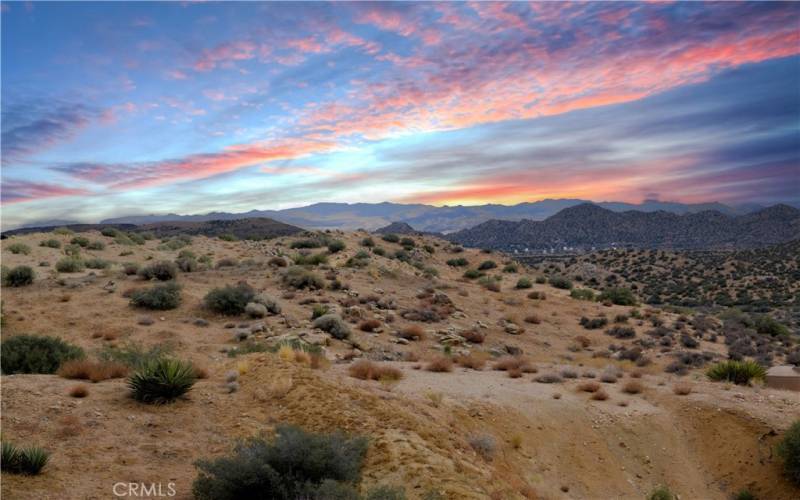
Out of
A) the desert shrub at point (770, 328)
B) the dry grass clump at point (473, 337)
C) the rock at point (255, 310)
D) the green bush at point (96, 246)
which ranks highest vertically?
the green bush at point (96, 246)

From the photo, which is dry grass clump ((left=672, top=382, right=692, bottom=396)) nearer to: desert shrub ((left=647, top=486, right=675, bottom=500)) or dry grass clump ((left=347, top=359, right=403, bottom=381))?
desert shrub ((left=647, top=486, right=675, bottom=500))

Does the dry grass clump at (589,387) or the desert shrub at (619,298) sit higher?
the dry grass clump at (589,387)

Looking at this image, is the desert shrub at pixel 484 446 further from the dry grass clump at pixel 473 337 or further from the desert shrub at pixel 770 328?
the desert shrub at pixel 770 328

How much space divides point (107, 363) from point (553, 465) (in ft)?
34.0

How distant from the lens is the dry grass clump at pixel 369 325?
20000 mm

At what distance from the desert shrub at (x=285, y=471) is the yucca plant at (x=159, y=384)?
10.5 ft

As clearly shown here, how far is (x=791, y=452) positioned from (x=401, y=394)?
837cm

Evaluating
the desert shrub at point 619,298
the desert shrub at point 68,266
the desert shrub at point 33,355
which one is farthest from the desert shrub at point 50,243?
the desert shrub at point 619,298

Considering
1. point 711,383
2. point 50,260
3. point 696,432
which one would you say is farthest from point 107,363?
point 50,260

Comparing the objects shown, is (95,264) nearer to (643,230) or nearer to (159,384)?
(159,384)

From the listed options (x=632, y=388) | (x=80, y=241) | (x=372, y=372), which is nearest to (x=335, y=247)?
(x=80, y=241)

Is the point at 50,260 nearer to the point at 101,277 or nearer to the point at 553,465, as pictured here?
the point at 101,277

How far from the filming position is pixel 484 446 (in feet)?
30.3

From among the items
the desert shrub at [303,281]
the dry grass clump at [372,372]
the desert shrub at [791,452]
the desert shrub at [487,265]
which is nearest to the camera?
the desert shrub at [791,452]
